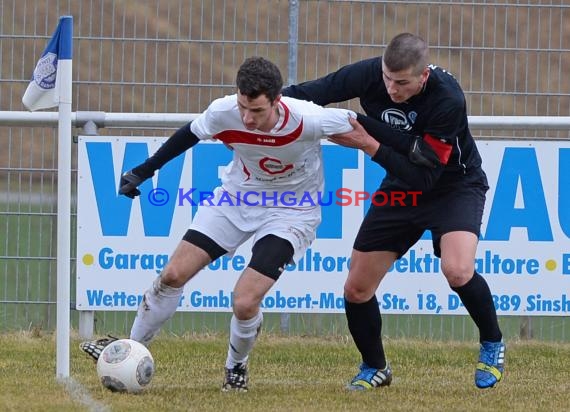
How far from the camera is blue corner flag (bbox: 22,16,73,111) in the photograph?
710 centimetres

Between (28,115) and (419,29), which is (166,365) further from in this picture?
(419,29)

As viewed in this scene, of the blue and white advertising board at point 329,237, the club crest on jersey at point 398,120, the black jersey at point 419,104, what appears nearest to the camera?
the black jersey at point 419,104

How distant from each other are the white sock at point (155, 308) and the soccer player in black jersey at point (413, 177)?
3.48ft

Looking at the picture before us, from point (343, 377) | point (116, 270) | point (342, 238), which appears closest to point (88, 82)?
point (116, 270)

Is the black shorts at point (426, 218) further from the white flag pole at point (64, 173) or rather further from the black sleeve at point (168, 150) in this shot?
the white flag pole at point (64, 173)

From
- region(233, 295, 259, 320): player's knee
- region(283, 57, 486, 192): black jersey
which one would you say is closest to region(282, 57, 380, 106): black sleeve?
region(283, 57, 486, 192): black jersey

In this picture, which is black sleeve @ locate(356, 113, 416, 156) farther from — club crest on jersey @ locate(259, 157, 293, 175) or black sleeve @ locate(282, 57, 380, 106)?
club crest on jersey @ locate(259, 157, 293, 175)

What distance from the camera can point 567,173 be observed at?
9.51m

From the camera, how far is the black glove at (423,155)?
6891 mm

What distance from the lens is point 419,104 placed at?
709 centimetres

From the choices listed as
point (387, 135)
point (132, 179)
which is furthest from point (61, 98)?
point (387, 135)

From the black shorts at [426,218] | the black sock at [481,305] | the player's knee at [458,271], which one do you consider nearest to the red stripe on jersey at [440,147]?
the black shorts at [426,218]

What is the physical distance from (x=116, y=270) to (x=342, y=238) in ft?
5.42

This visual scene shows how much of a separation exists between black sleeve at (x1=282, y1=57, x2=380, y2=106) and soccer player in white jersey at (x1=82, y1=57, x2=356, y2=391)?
0.22m
